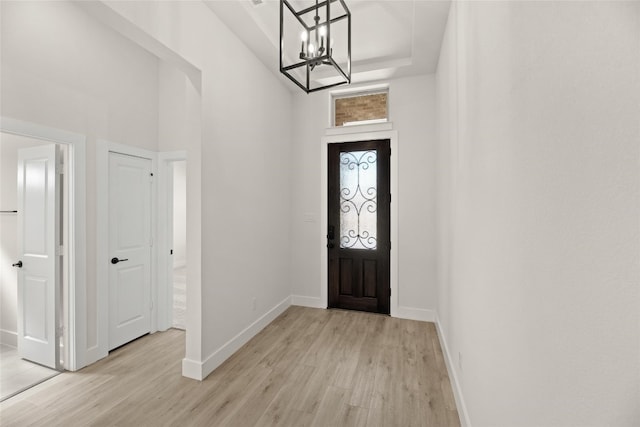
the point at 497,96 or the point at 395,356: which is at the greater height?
the point at 497,96

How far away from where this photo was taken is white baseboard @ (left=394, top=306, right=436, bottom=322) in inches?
146

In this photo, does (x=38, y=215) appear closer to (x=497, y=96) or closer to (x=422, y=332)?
(x=497, y=96)

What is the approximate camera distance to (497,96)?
1258mm

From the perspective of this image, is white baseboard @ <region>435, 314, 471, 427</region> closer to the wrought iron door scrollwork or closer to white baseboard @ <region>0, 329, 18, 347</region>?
the wrought iron door scrollwork

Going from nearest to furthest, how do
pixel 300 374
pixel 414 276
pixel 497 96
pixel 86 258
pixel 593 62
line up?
pixel 593 62 → pixel 497 96 → pixel 300 374 → pixel 86 258 → pixel 414 276

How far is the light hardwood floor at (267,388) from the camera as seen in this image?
200cm

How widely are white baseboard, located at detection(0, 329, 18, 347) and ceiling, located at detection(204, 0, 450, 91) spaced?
4.02 metres

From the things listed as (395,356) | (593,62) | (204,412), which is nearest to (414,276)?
(395,356)

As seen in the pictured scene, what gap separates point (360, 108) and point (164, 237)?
321 centimetres

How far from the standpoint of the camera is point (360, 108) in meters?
4.15

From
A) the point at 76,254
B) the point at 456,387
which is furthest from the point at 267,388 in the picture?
the point at 76,254

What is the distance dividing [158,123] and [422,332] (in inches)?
163

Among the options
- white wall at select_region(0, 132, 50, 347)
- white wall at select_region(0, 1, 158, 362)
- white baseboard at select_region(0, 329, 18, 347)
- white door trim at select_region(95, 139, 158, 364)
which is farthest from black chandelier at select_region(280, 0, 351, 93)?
white baseboard at select_region(0, 329, 18, 347)

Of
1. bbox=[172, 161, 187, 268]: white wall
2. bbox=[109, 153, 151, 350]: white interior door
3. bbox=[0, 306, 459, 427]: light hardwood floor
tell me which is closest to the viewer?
bbox=[0, 306, 459, 427]: light hardwood floor
